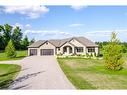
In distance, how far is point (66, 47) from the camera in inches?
2206

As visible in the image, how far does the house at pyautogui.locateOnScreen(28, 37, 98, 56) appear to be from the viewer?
55.0 metres

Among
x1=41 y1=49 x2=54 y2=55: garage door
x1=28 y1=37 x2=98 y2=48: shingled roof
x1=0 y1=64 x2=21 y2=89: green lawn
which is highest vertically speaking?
x1=28 y1=37 x2=98 y2=48: shingled roof

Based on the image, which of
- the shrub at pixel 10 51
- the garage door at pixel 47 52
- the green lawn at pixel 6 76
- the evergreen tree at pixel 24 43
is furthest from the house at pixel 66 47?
the green lawn at pixel 6 76

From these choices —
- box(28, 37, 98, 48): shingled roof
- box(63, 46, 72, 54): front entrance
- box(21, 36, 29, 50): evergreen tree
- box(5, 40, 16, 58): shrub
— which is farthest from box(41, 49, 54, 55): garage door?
box(5, 40, 16, 58): shrub

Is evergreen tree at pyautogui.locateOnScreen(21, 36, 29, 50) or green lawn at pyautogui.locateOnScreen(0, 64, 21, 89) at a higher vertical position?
evergreen tree at pyautogui.locateOnScreen(21, 36, 29, 50)

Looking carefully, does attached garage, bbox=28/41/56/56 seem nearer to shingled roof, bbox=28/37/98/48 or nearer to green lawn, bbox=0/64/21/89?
shingled roof, bbox=28/37/98/48

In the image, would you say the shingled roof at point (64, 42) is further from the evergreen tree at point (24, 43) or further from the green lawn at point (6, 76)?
the green lawn at point (6, 76)

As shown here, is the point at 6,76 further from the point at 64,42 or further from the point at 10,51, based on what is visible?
the point at 64,42

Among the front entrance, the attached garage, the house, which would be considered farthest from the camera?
the attached garage

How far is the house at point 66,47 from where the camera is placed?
55.0 metres

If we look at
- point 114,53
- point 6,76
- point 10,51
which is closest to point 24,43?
point 10,51
